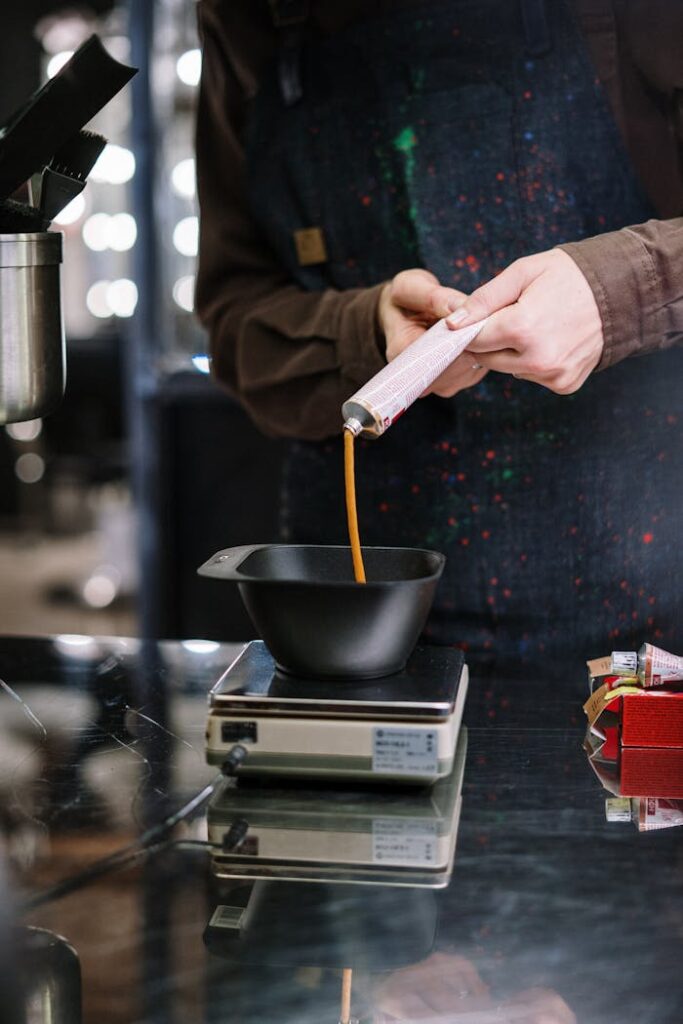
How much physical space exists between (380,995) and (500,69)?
3.43 feet

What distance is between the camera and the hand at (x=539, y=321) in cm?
113

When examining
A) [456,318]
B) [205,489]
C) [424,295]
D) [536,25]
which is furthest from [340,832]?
[205,489]

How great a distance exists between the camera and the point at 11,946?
0.75 metres

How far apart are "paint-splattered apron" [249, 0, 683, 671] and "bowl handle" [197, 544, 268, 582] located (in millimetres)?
442

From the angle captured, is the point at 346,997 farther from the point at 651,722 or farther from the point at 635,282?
the point at 635,282

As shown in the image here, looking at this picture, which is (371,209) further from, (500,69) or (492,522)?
(492,522)

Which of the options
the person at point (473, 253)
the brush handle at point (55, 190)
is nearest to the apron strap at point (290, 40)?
the person at point (473, 253)

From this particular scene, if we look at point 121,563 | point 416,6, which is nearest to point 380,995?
point 416,6

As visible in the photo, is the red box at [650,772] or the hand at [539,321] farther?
the hand at [539,321]

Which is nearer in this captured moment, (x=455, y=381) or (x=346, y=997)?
(x=346, y=997)

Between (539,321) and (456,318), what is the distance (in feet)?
0.27

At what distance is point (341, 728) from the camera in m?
0.93

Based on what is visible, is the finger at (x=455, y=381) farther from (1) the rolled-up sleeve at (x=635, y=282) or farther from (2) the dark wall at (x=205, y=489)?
(2) the dark wall at (x=205, y=489)

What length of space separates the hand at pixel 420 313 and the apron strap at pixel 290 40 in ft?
1.03
